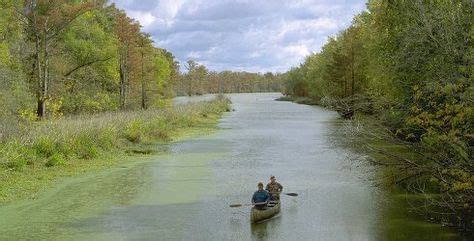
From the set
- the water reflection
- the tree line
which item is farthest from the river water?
the tree line

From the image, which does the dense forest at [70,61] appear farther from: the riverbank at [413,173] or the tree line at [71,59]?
the riverbank at [413,173]

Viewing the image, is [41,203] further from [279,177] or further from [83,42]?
[83,42]

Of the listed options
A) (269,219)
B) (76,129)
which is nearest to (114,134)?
(76,129)

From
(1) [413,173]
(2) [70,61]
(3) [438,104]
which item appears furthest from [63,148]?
(2) [70,61]

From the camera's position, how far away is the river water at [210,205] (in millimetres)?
13742

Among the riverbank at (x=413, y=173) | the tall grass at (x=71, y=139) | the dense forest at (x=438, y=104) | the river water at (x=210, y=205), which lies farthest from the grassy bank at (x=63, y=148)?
the dense forest at (x=438, y=104)

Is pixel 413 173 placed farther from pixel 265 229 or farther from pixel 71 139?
pixel 71 139

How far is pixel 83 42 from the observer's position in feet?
144

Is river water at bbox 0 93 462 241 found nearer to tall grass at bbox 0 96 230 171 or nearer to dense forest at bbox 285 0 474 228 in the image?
dense forest at bbox 285 0 474 228

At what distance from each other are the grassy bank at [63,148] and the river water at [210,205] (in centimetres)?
102

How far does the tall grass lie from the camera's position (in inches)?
837

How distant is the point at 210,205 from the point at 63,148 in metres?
10.0

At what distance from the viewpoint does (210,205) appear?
16984 millimetres

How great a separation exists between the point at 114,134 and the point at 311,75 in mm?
70061
